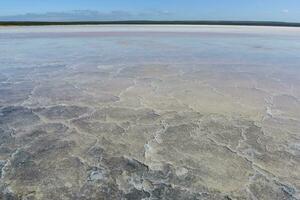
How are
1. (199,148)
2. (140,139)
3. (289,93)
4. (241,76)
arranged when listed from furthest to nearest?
(241,76)
(289,93)
(140,139)
(199,148)

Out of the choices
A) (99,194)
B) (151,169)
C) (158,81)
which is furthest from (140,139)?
(158,81)

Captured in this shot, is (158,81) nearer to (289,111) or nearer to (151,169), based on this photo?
(289,111)

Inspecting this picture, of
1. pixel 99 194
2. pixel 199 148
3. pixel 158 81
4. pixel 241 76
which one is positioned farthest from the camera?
pixel 241 76

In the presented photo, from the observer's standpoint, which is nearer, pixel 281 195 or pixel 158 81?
pixel 281 195

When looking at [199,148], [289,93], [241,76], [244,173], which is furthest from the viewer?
[241,76]

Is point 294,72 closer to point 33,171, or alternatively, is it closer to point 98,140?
point 98,140

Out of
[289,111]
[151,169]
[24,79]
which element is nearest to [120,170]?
[151,169]
